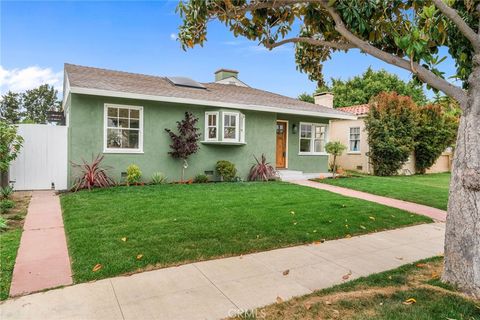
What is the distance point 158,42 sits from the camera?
1398 cm

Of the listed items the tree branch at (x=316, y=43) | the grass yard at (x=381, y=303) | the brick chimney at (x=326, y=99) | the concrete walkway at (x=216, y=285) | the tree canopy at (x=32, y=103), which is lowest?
the concrete walkway at (x=216, y=285)

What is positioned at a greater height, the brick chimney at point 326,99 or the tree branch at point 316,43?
the brick chimney at point 326,99

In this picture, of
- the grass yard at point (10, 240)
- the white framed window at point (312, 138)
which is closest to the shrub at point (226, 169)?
the white framed window at point (312, 138)

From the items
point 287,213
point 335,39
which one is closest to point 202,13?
point 335,39

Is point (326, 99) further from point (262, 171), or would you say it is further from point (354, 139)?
point (262, 171)

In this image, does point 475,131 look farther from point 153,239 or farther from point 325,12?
point 153,239

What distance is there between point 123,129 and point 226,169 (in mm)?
3959

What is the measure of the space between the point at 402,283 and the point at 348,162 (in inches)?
638

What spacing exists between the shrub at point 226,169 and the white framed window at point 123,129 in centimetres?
297

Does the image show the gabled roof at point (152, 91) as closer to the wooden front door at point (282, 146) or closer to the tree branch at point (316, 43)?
the wooden front door at point (282, 146)

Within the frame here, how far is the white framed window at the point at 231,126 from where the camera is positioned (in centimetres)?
1213

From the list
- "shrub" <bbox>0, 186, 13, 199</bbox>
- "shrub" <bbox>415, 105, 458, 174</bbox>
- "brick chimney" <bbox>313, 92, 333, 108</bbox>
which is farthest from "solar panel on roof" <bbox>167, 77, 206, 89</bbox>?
"shrub" <bbox>415, 105, 458, 174</bbox>

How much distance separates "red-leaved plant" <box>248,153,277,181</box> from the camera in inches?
512

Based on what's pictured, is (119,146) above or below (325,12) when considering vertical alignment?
below
